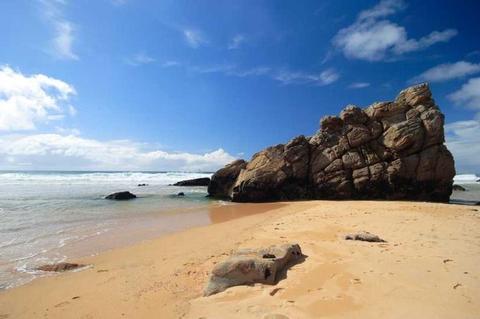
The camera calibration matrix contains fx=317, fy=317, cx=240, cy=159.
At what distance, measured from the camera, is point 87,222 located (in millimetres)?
15047

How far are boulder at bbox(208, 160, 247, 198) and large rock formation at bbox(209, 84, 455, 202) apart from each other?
13.0 ft

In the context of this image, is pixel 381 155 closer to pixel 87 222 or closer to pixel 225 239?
pixel 225 239

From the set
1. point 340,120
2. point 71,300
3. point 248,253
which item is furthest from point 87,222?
point 340,120

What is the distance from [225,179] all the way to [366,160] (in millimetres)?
13463

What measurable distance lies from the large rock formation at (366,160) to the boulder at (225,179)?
3.96 m

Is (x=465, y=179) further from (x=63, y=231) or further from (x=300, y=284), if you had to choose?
(x=300, y=284)

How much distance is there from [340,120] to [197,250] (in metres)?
18.8

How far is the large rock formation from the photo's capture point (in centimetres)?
2111

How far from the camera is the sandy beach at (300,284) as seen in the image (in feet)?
14.8

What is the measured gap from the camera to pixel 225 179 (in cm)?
3084

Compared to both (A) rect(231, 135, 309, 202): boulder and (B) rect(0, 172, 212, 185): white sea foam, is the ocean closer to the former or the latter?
(A) rect(231, 135, 309, 202): boulder

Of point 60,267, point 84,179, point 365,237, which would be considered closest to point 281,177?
point 365,237

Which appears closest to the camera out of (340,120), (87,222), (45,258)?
(45,258)

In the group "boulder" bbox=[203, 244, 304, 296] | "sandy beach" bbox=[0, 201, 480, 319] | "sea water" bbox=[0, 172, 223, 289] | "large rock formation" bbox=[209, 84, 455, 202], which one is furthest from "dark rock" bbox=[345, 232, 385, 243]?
"large rock formation" bbox=[209, 84, 455, 202]
